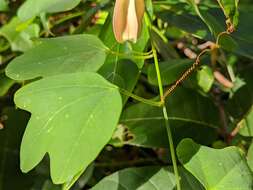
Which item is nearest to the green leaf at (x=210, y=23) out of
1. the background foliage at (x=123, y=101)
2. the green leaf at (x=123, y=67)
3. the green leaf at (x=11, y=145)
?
the background foliage at (x=123, y=101)

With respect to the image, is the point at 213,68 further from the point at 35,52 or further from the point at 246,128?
the point at 35,52

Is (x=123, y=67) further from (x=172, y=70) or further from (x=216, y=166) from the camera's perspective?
(x=216, y=166)

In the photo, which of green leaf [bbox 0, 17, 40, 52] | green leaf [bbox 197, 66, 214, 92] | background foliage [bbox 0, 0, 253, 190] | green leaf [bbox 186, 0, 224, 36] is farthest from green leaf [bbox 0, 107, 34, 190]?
green leaf [bbox 186, 0, 224, 36]

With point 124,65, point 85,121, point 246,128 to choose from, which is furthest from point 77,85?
point 246,128

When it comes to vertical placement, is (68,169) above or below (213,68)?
above

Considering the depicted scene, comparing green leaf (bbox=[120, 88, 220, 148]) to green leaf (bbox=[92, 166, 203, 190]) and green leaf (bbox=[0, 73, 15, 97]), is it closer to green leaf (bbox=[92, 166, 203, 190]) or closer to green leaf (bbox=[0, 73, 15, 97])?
green leaf (bbox=[92, 166, 203, 190])

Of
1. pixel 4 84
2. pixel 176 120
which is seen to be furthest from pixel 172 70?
pixel 4 84
